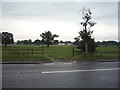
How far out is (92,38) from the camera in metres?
21.2

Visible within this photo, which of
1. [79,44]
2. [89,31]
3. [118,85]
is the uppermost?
[89,31]

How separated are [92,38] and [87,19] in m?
2.88

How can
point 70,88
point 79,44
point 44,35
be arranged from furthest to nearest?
point 44,35
point 79,44
point 70,88

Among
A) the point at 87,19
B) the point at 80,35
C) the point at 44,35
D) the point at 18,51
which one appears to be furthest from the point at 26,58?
the point at 44,35

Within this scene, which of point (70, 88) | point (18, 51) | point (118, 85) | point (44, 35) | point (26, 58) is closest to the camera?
point (70, 88)

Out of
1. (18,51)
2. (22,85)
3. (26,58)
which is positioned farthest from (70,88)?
(18,51)

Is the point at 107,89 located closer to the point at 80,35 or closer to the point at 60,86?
the point at 60,86

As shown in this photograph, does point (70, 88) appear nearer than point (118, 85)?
Yes

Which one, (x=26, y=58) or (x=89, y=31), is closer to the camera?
(x=26, y=58)

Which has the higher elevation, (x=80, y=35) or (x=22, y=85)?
(x=80, y=35)

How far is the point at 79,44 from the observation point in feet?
70.9

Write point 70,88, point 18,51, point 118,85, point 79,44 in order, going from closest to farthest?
1. point 70,88
2. point 118,85
3. point 18,51
4. point 79,44

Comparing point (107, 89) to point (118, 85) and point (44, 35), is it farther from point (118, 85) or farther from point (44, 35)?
point (44, 35)

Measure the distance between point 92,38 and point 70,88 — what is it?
1625cm
